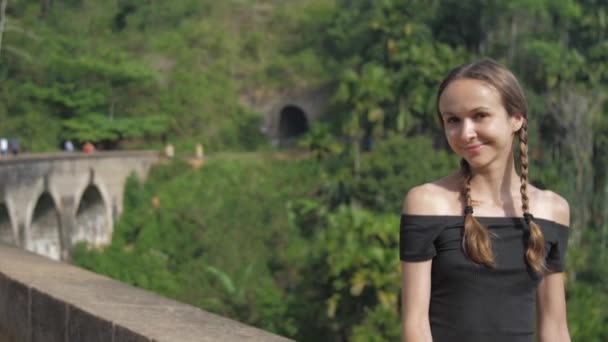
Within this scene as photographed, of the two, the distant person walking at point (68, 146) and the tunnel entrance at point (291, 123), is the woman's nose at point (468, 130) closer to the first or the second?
the distant person walking at point (68, 146)

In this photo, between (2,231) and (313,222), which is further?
(313,222)

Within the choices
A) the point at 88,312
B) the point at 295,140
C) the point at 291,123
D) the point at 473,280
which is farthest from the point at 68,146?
the point at 473,280

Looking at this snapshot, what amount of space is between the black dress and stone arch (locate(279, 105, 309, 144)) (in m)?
39.9

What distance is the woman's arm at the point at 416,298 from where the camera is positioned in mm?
2082

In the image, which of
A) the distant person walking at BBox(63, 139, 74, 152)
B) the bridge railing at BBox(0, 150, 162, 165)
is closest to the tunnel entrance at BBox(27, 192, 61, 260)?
the bridge railing at BBox(0, 150, 162, 165)

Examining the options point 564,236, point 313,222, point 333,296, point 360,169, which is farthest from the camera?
point 313,222

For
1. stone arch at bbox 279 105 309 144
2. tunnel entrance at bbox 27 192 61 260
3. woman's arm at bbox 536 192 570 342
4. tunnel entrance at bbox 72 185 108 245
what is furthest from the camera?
stone arch at bbox 279 105 309 144

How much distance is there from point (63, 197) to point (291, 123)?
64.0 feet

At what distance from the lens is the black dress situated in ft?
A: 6.88

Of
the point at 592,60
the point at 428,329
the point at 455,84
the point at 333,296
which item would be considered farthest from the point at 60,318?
the point at 592,60

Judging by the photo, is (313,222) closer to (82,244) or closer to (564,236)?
(82,244)

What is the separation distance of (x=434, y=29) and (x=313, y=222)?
9593 mm

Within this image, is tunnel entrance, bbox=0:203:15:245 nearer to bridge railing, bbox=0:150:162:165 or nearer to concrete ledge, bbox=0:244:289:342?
bridge railing, bbox=0:150:162:165

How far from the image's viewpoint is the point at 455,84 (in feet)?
7.12
